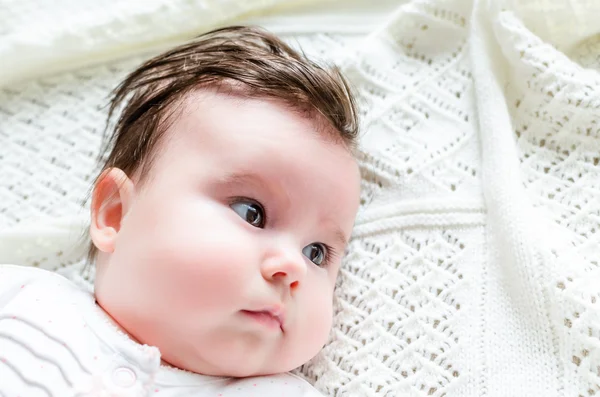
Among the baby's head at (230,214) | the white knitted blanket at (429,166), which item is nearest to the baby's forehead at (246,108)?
the baby's head at (230,214)

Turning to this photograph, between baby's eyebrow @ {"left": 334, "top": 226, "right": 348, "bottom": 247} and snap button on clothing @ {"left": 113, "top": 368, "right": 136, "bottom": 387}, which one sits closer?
snap button on clothing @ {"left": 113, "top": 368, "right": 136, "bottom": 387}

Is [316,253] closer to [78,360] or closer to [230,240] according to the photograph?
[230,240]

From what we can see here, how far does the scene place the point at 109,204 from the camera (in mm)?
1062

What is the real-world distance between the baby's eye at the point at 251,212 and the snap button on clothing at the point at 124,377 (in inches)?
10.7

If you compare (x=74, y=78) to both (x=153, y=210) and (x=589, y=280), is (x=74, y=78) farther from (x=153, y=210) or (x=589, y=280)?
(x=589, y=280)

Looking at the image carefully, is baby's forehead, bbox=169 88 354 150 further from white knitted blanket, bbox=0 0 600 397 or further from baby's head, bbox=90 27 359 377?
white knitted blanket, bbox=0 0 600 397

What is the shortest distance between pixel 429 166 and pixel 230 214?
0.43 metres

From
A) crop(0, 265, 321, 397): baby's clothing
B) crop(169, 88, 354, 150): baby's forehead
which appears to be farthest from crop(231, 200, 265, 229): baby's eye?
crop(0, 265, 321, 397): baby's clothing

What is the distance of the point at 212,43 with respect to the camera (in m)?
1.23

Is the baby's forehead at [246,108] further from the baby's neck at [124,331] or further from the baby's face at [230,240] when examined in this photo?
the baby's neck at [124,331]

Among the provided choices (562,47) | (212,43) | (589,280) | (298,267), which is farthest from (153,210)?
(562,47)

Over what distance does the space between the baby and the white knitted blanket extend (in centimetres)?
13

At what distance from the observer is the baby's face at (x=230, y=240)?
93 centimetres

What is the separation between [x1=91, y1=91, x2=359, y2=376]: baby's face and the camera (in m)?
0.93
